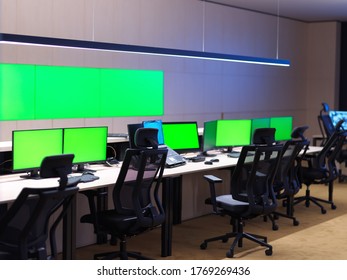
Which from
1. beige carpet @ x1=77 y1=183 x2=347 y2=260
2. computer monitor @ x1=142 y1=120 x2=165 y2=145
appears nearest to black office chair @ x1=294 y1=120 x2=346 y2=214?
beige carpet @ x1=77 y1=183 x2=347 y2=260

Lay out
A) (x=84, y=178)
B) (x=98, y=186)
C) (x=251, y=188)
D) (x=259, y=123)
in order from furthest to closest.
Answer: (x=259, y=123), (x=251, y=188), (x=84, y=178), (x=98, y=186)

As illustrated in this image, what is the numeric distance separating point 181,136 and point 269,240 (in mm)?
1626

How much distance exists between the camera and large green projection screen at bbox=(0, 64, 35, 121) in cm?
846

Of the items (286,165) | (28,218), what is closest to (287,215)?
(286,165)

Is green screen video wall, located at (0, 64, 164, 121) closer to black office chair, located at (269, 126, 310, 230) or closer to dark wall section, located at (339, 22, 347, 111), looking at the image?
black office chair, located at (269, 126, 310, 230)

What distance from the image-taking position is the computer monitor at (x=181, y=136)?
7.61 m

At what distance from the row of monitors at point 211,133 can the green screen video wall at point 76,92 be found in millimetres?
2194

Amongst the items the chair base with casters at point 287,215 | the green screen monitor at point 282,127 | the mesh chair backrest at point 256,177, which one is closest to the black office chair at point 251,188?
the mesh chair backrest at point 256,177

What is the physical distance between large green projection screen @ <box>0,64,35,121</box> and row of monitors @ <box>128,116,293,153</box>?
2.19m

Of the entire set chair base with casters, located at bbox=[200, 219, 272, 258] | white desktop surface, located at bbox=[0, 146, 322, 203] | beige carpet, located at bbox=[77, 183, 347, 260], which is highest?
white desktop surface, located at bbox=[0, 146, 322, 203]

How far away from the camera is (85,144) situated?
6363 mm

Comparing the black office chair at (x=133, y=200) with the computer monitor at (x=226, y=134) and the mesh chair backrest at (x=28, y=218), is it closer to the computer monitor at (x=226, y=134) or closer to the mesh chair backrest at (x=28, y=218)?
the mesh chair backrest at (x=28, y=218)

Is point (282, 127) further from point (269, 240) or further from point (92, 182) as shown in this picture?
point (92, 182)

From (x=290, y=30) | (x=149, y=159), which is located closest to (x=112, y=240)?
(x=149, y=159)
